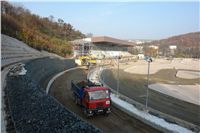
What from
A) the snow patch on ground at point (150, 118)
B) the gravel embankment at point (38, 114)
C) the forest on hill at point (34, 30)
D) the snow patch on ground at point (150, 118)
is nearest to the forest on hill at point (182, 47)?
the forest on hill at point (34, 30)

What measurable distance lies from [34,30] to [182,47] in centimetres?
11870

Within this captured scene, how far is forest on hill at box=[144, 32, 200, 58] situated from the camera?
11818cm

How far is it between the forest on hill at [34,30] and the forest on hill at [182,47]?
184 feet

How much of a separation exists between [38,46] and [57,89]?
121ft

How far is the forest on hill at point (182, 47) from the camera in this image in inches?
4653

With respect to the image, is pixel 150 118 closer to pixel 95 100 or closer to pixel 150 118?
pixel 150 118

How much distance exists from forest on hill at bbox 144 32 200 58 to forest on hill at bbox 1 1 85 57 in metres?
56.0

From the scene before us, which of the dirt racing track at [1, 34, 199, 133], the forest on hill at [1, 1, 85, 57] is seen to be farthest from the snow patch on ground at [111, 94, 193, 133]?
the forest on hill at [1, 1, 85, 57]

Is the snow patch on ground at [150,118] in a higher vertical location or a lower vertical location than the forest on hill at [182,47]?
lower

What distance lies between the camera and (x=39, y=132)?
8641 millimetres

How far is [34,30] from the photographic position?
67312mm

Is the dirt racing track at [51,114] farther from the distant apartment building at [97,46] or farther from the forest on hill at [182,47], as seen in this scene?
the forest on hill at [182,47]

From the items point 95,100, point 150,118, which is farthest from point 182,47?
point 95,100

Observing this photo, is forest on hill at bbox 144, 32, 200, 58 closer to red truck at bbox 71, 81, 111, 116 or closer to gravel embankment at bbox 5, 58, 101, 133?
red truck at bbox 71, 81, 111, 116
